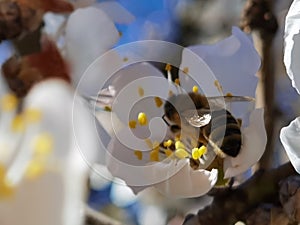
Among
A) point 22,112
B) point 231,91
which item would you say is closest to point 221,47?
point 231,91

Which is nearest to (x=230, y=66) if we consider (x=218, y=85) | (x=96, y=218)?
(x=218, y=85)

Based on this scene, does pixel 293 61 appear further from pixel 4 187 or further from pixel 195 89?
pixel 4 187

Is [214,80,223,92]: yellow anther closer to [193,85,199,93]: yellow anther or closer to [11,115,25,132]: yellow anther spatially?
[193,85,199,93]: yellow anther

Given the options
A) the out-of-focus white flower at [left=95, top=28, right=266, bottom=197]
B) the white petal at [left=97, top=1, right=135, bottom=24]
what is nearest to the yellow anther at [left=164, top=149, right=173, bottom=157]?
the out-of-focus white flower at [left=95, top=28, right=266, bottom=197]

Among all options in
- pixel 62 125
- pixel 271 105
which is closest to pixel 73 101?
pixel 62 125

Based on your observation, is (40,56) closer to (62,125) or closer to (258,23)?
(62,125)

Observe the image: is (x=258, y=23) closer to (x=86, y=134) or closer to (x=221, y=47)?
(x=221, y=47)
